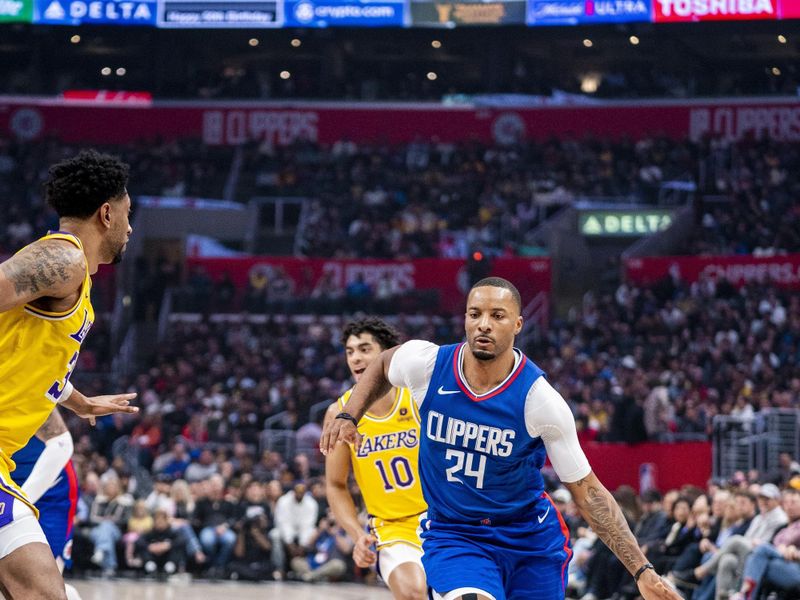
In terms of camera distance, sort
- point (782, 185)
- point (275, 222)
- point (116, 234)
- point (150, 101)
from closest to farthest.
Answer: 1. point (116, 234)
2. point (782, 185)
3. point (275, 222)
4. point (150, 101)

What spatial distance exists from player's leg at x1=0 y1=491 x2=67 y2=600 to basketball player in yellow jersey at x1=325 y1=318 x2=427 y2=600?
295 cm

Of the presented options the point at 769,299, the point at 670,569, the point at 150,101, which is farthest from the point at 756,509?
the point at 150,101

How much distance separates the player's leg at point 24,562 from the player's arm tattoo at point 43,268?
2.82ft

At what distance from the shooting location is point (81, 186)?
552 cm

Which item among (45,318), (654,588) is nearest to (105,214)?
(45,318)

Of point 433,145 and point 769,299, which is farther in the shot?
point 433,145

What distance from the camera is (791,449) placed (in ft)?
64.3

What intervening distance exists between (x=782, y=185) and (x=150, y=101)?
56.2 ft

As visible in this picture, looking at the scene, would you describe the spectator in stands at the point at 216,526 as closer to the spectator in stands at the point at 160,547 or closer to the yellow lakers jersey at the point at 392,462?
the spectator in stands at the point at 160,547

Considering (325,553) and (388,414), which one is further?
(325,553)

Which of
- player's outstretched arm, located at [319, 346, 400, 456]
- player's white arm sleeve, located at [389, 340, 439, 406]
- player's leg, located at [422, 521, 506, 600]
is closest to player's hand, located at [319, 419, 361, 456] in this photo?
player's outstretched arm, located at [319, 346, 400, 456]

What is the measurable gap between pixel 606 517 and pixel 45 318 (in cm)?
272

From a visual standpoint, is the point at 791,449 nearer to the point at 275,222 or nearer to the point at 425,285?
the point at 425,285

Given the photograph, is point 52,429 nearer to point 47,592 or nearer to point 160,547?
point 47,592
